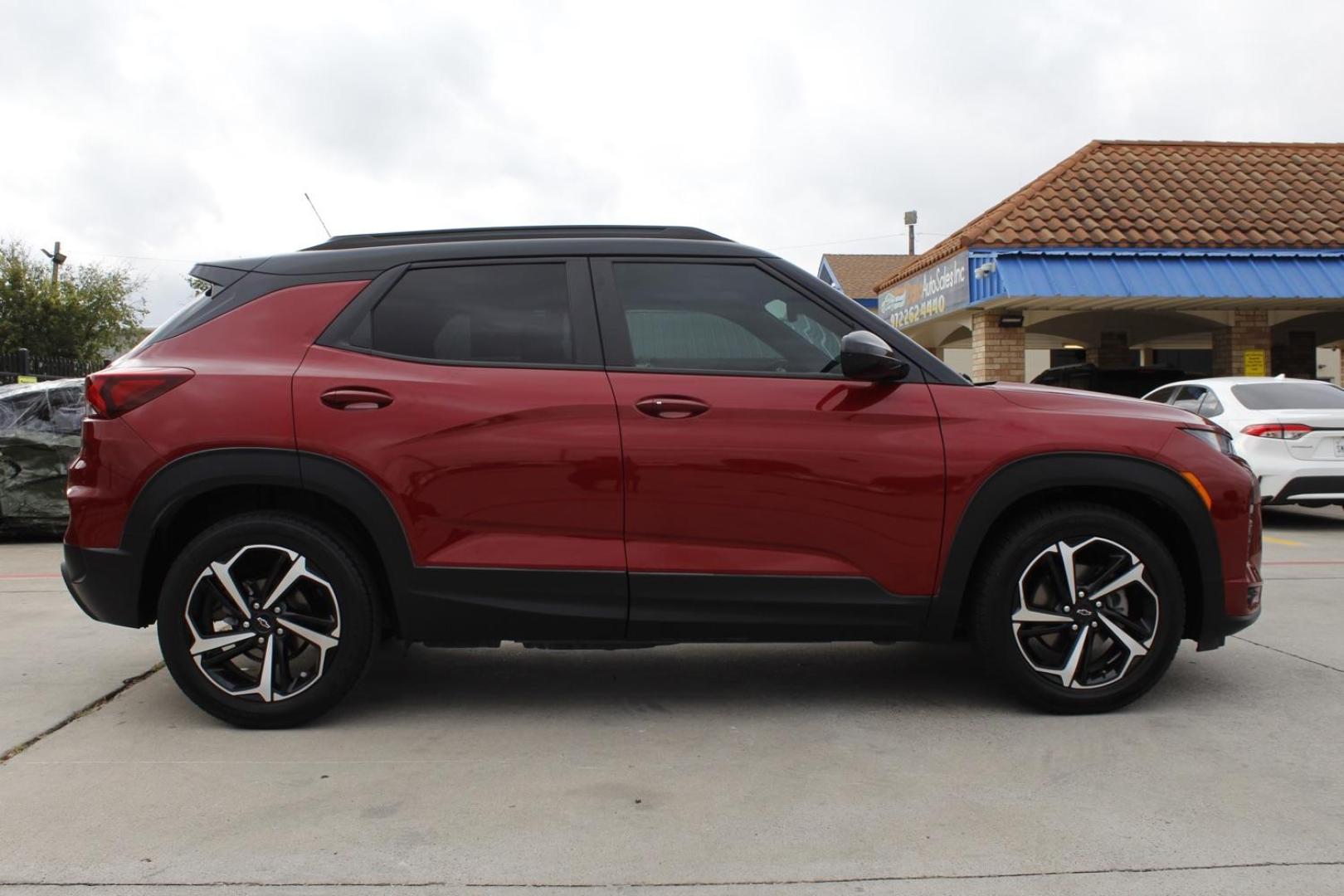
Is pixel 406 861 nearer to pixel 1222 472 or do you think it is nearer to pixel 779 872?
pixel 779 872

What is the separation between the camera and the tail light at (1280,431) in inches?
417

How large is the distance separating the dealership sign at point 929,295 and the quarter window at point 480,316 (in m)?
14.0

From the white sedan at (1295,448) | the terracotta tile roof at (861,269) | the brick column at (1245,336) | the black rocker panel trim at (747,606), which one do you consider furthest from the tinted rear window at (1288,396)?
the terracotta tile roof at (861,269)

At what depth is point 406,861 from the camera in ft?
9.96

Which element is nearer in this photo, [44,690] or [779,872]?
[779,872]

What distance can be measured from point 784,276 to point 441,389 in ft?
4.37

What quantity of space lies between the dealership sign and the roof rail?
13.6 m

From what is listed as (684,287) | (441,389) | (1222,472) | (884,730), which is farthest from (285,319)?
(1222,472)

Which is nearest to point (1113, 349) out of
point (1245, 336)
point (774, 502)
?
point (1245, 336)

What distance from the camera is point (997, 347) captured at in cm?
1828

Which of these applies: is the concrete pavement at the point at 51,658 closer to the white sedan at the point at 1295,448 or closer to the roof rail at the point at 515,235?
the roof rail at the point at 515,235

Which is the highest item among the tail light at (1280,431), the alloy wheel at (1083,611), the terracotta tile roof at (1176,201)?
the terracotta tile roof at (1176,201)

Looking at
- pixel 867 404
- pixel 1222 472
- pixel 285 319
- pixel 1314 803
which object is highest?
pixel 285 319

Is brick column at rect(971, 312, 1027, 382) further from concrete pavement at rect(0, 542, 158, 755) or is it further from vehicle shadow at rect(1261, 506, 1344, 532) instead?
concrete pavement at rect(0, 542, 158, 755)
